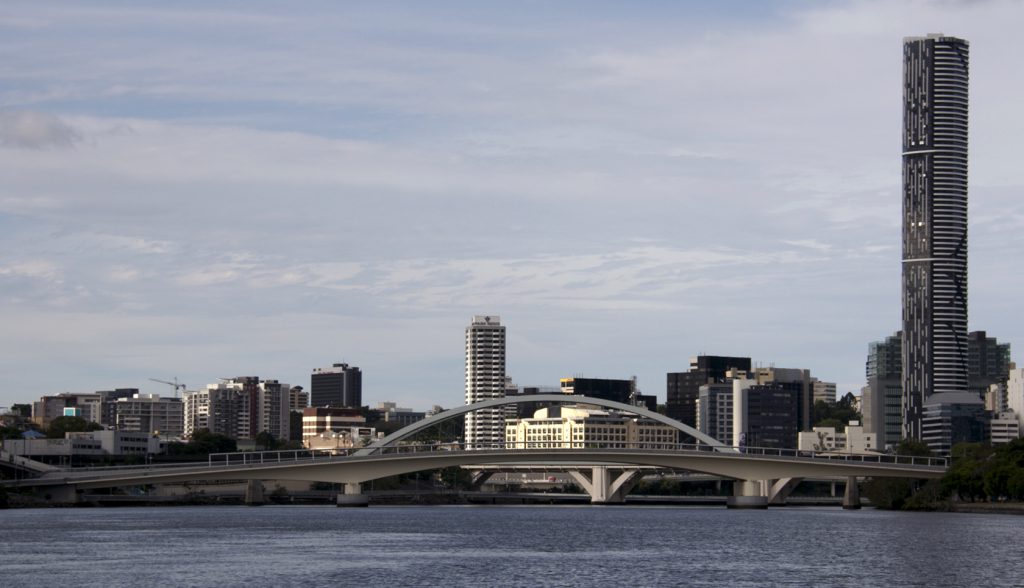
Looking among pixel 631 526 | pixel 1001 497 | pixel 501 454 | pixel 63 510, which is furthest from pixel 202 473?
pixel 1001 497

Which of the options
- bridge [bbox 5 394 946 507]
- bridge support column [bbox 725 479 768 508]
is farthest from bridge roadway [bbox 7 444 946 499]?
bridge support column [bbox 725 479 768 508]

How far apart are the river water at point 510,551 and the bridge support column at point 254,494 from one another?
42511 mm

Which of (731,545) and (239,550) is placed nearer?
(239,550)

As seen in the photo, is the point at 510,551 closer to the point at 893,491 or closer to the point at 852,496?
the point at 893,491

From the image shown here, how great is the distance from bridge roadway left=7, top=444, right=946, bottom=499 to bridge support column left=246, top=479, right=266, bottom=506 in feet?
61.5

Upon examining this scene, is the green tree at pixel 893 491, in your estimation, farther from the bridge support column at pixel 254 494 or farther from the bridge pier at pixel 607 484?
the bridge support column at pixel 254 494

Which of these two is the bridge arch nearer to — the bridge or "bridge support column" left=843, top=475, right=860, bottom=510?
the bridge

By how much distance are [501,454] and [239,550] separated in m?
64.5

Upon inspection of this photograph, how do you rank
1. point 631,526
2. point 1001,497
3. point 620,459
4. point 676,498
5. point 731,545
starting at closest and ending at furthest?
point 731,545, point 631,526, point 1001,497, point 620,459, point 676,498

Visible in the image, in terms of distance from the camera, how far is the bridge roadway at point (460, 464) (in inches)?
5320

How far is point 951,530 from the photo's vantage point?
9556 centimetres

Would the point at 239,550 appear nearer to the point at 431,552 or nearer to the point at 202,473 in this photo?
the point at 431,552

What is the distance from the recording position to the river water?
6200 centimetres

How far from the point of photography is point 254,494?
6319 inches
